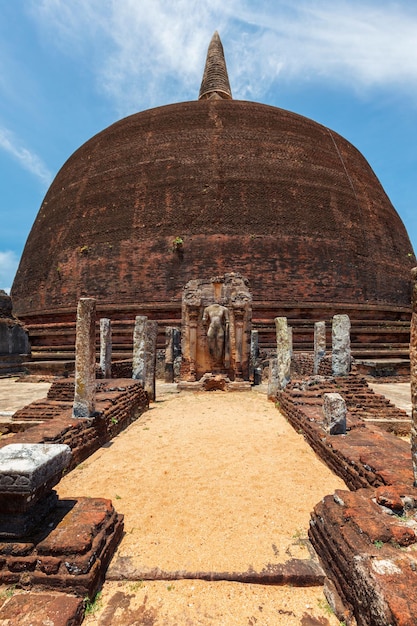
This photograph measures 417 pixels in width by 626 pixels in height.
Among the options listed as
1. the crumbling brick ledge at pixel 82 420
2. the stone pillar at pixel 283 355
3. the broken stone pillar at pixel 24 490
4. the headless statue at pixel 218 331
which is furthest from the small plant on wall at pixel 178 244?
the broken stone pillar at pixel 24 490

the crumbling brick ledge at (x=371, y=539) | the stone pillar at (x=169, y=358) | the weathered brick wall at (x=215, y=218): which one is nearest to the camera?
the crumbling brick ledge at (x=371, y=539)

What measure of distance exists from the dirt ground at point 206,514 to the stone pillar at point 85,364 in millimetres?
705

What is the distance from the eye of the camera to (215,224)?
1627cm

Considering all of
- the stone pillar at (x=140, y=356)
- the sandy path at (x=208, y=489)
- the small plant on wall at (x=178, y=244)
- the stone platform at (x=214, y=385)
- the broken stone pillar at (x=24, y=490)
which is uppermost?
the small plant on wall at (x=178, y=244)

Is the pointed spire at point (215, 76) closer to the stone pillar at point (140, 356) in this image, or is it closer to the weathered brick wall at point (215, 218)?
the weathered brick wall at point (215, 218)

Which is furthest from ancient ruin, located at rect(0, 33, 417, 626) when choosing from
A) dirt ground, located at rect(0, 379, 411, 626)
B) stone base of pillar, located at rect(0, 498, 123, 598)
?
dirt ground, located at rect(0, 379, 411, 626)

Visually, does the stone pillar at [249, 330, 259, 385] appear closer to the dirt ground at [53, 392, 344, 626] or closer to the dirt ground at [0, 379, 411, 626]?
the dirt ground at [0, 379, 411, 626]

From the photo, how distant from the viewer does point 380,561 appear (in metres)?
1.94

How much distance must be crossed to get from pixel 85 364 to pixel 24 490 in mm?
3428

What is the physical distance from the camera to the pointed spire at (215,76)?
82.6ft

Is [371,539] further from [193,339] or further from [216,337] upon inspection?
[193,339]

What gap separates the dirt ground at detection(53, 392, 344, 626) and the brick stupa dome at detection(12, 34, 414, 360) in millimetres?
10272

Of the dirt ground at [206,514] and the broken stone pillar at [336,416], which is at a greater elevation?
the broken stone pillar at [336,416]

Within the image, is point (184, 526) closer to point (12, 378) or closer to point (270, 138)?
point (12, 378)
